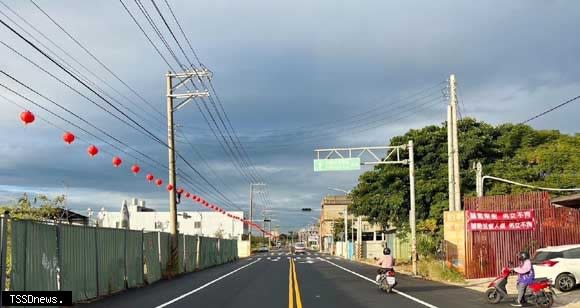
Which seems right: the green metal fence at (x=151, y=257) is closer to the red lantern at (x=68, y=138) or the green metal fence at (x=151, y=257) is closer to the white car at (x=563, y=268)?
the red lantern at (x=68, y=138)

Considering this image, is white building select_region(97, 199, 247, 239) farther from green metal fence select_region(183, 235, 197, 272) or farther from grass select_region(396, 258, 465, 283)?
grass select_region(396, 258, 465, 283)

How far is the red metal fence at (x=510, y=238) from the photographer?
2689 centimetres

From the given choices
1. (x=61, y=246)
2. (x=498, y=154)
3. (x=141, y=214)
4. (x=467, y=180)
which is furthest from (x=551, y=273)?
(x=141, y=214)

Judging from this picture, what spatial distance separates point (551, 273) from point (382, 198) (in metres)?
28.0

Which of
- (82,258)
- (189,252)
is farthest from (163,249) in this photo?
(82,258)

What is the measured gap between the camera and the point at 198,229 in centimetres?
11894

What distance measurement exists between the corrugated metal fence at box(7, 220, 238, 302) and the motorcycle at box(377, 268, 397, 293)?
9362 mm

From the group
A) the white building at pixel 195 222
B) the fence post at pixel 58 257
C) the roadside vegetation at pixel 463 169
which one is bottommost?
the white building at pixel 195 222

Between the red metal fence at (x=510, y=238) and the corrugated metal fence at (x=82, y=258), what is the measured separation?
14.4 metres

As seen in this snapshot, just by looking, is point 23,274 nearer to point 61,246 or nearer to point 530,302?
point 61,246

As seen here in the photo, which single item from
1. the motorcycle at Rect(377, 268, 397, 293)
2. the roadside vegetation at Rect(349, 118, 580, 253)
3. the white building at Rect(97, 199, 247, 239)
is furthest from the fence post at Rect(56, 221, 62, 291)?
the white building at Rect(97, 199, 247, 239)

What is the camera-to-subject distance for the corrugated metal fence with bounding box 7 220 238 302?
15008mm

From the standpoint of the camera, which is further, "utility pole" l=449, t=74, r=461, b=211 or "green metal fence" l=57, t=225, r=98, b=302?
"utility pole" l=449, t=74, r=461, b=211

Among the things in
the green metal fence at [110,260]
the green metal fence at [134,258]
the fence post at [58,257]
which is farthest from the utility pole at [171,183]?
the fence post at [58,257]
